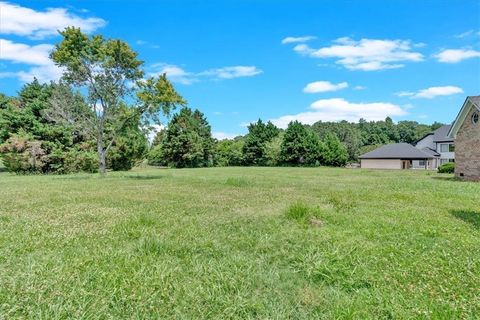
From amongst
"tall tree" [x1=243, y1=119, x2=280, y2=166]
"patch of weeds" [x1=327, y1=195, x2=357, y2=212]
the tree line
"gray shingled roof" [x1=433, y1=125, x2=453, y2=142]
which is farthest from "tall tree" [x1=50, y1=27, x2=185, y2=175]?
"gray shingled roof" [x1=433, y1=125, x2=453, y2=142]

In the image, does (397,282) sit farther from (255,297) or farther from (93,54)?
(93,54)

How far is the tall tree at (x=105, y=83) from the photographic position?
22516 millimetres

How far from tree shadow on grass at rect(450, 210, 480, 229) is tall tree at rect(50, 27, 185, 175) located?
61.4ft

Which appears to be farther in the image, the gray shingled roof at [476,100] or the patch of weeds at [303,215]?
the gray shingled roof at [476,100]

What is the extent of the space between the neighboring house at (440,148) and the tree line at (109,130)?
15.7 metres

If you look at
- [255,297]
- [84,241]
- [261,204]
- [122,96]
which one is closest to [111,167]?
[122,96]

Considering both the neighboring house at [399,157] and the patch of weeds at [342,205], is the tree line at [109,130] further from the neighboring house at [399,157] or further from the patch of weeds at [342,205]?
the patch of weeds at [342,205]

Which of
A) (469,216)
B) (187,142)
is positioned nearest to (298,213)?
(469,216)

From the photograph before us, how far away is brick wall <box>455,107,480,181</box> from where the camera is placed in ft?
76.1

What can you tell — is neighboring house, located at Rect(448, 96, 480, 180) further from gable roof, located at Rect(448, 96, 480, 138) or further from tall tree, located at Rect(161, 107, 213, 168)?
tall tree, located at Rect(161, 107, 213, 168)

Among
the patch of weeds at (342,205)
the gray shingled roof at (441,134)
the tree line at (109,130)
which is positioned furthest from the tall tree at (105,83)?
the gray shingled roof at (441,134)

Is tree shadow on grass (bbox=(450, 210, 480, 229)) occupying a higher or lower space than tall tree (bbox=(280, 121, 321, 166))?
lower

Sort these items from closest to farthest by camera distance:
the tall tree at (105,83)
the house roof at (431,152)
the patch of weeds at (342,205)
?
the patch of weeds at (342,205)
the tall tree at (105,83)
the house roof at (431,152)

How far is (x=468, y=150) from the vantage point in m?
24.0
